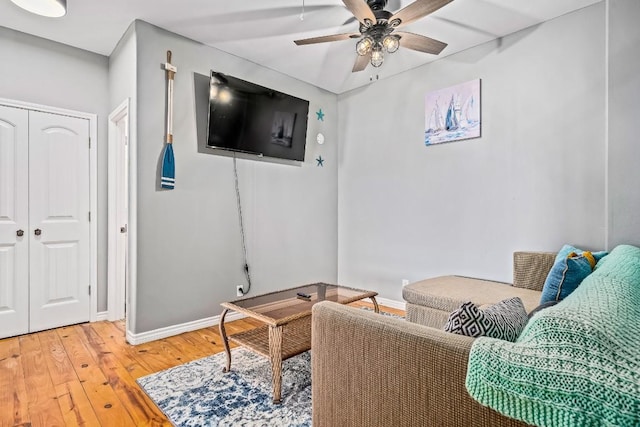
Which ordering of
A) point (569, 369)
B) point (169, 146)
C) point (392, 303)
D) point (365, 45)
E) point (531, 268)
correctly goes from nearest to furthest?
point (569, 369)
point (365, 45)
point (531, 268)
point (169, 146)
point (392, 303)

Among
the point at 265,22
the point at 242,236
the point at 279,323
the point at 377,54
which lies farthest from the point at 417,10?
the point at 242,236

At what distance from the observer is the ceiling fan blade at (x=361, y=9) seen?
1968 millimetres

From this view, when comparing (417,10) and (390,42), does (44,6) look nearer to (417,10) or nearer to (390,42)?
(390,42)

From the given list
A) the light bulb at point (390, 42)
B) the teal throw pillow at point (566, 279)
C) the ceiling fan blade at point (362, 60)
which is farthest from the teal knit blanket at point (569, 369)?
the ceiling fan blade at point (362, 60)

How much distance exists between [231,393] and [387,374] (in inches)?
52.8

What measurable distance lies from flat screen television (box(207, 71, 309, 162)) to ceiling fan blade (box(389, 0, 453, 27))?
5.32ft

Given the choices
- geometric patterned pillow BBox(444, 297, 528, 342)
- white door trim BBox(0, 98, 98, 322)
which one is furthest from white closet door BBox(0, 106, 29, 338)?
geometric patterned pillow BBox(444, 297, 528, 342)

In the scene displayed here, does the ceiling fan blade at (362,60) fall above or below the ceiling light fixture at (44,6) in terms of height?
below

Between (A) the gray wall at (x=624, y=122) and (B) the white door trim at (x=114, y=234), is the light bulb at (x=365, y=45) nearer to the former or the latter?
(A) the gray wall at (x=624, y=122)

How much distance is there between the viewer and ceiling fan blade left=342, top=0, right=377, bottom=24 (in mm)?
1968

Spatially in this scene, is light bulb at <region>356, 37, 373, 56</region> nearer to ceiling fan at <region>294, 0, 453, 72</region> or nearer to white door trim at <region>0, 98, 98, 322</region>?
ceiling fan at <region>294, 0, 453, 72</region>

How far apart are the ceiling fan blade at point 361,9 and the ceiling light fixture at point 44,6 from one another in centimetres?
194

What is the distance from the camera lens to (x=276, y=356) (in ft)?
6.09

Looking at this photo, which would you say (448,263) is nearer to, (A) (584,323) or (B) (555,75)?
(B) (555,75)
